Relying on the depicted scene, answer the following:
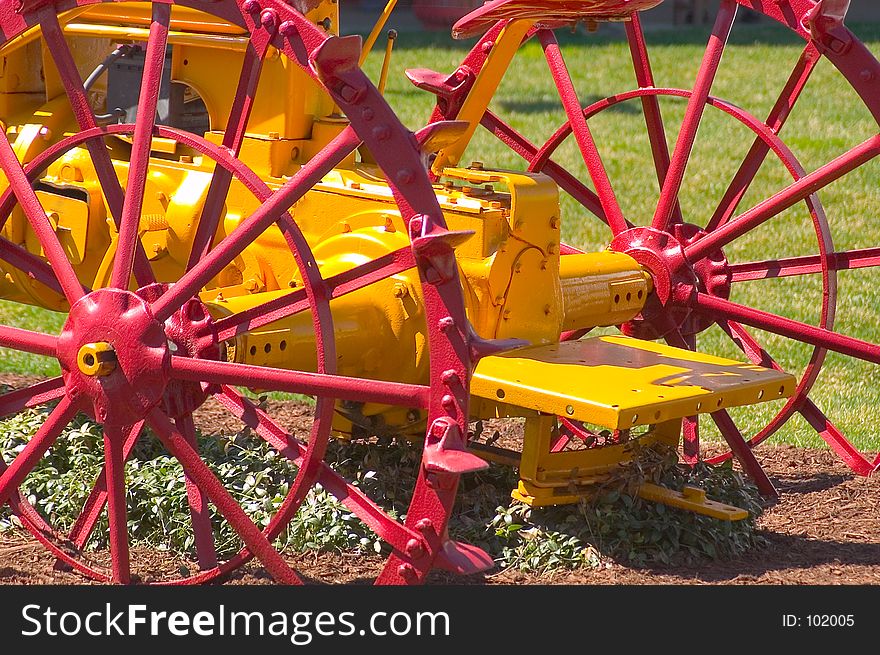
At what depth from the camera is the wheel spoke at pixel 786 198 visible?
15.8ft

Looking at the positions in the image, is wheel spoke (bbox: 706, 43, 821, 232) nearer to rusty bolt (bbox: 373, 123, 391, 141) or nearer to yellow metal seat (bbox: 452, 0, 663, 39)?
yellow metal seat (bbox: 452, 0, 663, 39)

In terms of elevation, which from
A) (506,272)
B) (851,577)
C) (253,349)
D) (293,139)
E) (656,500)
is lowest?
(851,577)

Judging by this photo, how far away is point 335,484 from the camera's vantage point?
12.4ft

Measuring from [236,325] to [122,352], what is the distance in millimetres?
366

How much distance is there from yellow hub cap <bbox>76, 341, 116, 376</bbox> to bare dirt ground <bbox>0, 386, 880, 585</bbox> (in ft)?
3.09

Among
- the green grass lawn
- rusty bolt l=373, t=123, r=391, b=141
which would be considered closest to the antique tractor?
rusty bolt l=373, t=123, r=391, b=141

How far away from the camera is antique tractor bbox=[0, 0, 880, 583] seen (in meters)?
3.56

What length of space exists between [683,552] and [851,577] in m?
0.53

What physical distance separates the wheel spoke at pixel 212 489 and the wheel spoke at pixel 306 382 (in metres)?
0.17

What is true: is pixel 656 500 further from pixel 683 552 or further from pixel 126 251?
pixel 126 251

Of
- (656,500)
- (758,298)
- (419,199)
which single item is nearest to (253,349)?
(419,199)

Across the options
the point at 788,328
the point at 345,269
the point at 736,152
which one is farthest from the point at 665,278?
the point at 736,152

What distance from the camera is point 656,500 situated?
4609 mm

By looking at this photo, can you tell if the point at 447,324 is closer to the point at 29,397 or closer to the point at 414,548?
the point at 414,548
